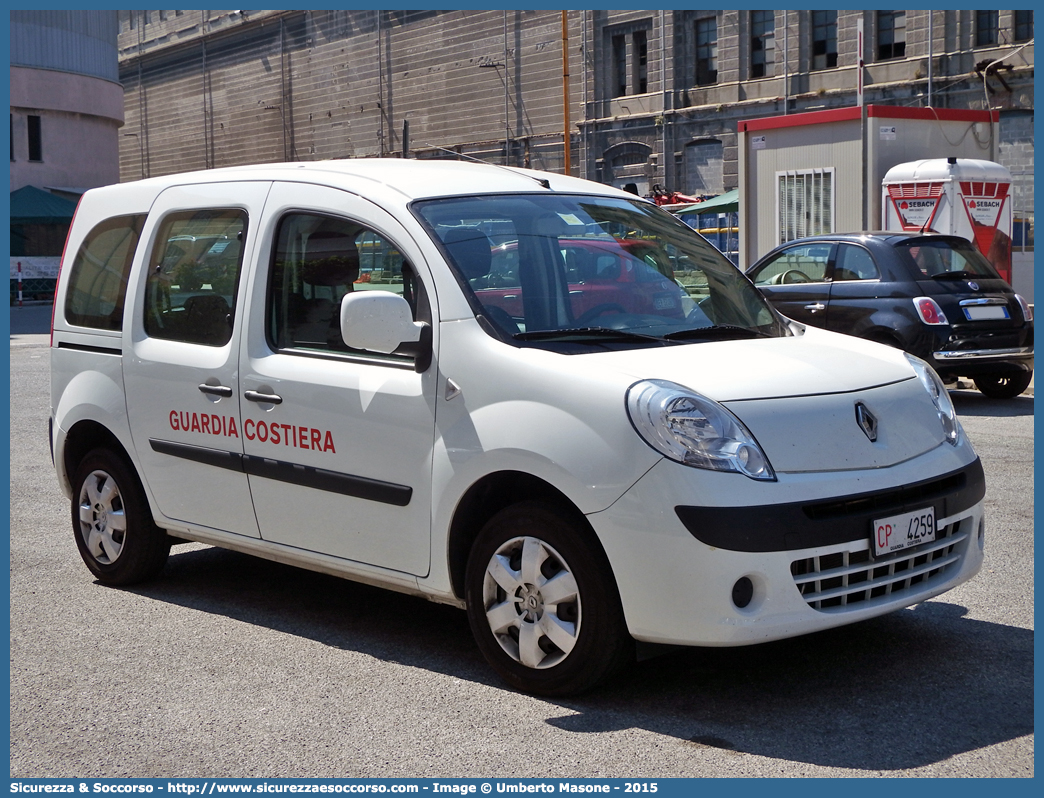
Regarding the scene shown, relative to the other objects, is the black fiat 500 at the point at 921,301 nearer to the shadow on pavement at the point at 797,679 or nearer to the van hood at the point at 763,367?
the shadow on pavement at the point at 797,679

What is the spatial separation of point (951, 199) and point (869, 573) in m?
A: 14.1

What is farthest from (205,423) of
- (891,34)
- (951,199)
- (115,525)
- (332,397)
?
(891,34)

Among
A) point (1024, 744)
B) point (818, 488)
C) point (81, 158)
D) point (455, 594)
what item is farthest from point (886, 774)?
point (81, 158)

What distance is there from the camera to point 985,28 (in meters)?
35.5

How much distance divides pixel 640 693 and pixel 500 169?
7.30 feet

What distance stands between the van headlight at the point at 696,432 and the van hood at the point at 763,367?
0.26 ft

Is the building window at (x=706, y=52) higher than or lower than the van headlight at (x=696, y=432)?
higher

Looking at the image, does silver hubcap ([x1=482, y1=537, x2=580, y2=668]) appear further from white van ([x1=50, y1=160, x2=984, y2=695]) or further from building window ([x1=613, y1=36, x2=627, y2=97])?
building window ([x1=613, y1=36, x2=627, y2=97])

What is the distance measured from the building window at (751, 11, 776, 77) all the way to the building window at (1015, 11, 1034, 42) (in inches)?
324

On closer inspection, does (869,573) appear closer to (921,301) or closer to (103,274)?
(103,274)

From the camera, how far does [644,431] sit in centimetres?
395

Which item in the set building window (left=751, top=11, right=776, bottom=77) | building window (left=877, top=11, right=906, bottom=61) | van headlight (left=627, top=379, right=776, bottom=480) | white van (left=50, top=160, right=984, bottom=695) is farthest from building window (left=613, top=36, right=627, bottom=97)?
van headlight (left=627, top=379, right=776, bottom=480)

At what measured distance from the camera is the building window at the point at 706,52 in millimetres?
43219

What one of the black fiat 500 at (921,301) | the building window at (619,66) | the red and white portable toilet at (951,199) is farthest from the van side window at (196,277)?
the building window at (619,66)
